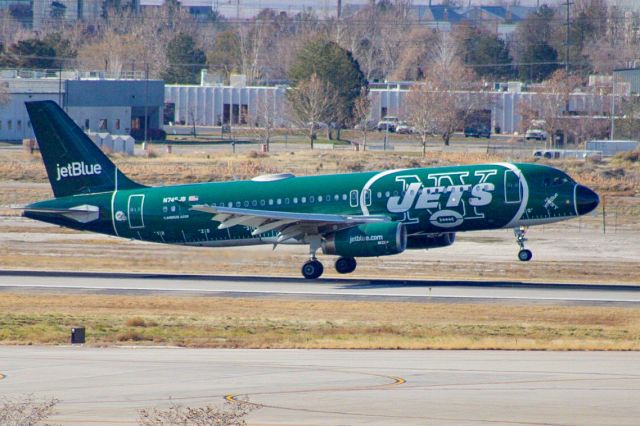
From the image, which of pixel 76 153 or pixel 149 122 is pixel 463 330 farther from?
pixel 149 122

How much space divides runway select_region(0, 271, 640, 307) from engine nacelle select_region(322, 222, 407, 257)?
1301mm

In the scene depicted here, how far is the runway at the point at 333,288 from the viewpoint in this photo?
137ft

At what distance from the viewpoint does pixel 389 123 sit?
15000cm

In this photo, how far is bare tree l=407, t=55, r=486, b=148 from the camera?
12838cm

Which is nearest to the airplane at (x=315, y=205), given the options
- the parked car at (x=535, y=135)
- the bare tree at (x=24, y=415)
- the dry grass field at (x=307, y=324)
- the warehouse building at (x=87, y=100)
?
the dry grass field at (x=307, y=324)

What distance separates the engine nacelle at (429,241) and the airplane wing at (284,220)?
5.63 feet

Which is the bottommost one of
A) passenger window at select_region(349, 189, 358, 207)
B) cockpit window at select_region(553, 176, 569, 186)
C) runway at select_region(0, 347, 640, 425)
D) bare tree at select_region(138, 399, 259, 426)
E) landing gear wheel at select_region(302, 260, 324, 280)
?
landing gear wheel at select_region(302, 260, 324, 280)

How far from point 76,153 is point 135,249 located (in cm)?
873

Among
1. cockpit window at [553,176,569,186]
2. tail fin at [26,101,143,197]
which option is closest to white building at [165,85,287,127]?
tail fin at [26,101,143,197]

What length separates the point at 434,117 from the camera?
12962cm

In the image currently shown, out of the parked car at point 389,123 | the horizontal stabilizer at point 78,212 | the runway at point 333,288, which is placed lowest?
the runway at point 333,288

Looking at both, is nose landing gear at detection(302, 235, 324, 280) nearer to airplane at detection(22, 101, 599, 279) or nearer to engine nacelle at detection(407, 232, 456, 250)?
airplane at detection(22, 101, 599, 279)

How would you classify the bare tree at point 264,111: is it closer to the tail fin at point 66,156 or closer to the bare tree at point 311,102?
the bare tree at point 311,102

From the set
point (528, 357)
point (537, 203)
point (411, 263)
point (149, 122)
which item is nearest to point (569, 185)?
point (537, 203)
